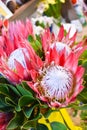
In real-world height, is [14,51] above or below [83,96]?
above

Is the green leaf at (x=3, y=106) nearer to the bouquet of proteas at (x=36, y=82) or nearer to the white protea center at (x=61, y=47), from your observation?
the bouquet of proteas at (x=36, y=82)

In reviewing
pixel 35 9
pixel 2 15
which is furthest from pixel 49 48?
pixel 35 9

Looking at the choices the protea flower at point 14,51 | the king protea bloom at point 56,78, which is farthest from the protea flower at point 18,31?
the king protea bloom at point 56,78

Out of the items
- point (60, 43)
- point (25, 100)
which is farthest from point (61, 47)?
point (25, 100)

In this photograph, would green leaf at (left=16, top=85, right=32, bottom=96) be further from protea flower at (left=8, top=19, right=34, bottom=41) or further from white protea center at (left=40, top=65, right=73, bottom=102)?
protea flower at (left=8, top=19, right=34, bottom=41)

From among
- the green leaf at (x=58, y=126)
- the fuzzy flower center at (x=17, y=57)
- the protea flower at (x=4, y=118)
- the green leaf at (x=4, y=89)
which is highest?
the fuzzy flower center at (x=17, y=57)

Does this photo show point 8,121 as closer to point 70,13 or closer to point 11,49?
point 11,49

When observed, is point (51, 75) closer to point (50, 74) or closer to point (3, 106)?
point (50, 74)
